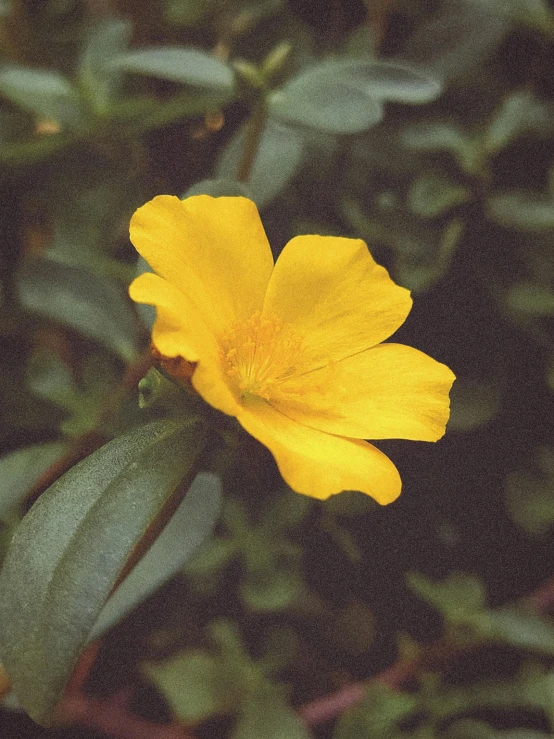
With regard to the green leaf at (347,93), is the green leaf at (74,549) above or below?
below

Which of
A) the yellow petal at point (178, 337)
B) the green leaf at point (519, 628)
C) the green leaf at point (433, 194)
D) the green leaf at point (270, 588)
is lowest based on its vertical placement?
the green leaf at point (270, 588)

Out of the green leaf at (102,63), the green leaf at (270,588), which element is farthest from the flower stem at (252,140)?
the green leaf at (270,588)

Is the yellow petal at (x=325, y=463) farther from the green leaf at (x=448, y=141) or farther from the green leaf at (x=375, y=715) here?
the green leaf at (x=448, y=141)

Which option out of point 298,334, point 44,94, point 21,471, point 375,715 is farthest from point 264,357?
point 44,94

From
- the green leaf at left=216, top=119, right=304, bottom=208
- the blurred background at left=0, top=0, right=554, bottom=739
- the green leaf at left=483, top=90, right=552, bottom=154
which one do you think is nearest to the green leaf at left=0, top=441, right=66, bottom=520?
the blurred background at left=0, top=0, right=554, bottom=739

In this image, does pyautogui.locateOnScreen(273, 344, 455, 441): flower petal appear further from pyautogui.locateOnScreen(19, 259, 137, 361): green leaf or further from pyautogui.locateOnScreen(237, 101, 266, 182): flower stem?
pyautogui.locateOnScreen(19, 259, 137, 361): green leaf

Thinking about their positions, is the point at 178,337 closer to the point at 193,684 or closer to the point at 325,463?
the point at 325,463
